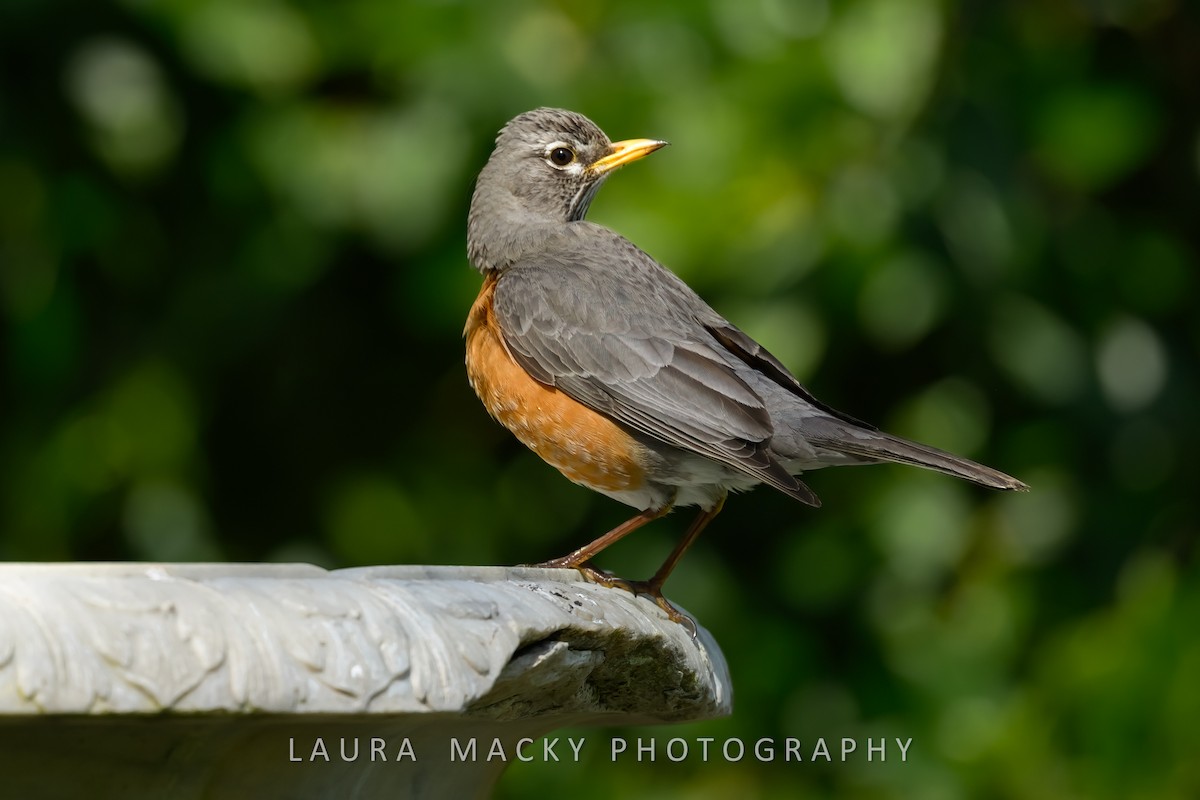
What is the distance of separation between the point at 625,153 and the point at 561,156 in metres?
0.49

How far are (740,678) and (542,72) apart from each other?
1.81m

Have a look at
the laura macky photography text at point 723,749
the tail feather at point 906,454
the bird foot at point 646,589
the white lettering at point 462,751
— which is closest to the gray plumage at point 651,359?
the tail feather at point 906,454

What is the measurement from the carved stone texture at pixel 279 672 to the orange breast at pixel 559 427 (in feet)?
5.06

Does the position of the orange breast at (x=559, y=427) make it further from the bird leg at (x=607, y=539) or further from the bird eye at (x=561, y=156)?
the bird eye at (x=561, y=156)

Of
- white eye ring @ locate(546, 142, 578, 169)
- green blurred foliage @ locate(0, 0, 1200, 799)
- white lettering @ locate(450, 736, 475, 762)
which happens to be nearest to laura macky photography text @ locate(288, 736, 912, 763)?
green blurred foliage @ locate(0, 0, 1200, 799)

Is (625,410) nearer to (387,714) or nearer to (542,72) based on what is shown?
(542,72)

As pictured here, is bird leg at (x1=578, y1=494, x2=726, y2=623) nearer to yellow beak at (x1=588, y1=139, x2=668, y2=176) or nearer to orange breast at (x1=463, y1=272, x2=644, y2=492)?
→ orange breast at (x1=463, y1=272, x2=644, y2=492)

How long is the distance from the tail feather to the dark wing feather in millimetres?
188

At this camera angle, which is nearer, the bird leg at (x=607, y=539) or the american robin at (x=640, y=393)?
the american robin at (x=640, y=393)

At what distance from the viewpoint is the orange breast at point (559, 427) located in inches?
151

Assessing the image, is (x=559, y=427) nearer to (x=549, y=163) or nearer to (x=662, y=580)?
(x=662, y=580)

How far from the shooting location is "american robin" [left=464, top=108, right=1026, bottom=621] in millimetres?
3670

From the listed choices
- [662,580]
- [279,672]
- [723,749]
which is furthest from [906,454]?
[279,672]

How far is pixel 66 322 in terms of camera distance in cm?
440
